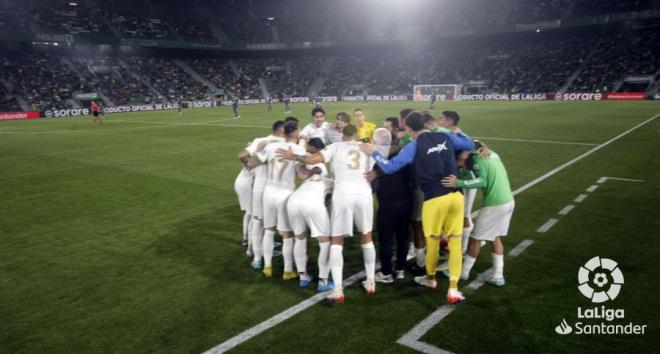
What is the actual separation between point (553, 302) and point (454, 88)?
55238 millimetres

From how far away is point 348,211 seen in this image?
5.17m

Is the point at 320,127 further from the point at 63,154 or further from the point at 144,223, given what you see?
the point at 63,154

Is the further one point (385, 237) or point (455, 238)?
point (385, 237)

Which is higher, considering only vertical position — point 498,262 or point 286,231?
point 286,231

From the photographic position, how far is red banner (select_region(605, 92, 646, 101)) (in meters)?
42.4

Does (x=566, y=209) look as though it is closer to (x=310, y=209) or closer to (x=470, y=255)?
(x=470, y=255)

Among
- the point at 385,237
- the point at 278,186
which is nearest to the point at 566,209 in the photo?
the point at 385,237

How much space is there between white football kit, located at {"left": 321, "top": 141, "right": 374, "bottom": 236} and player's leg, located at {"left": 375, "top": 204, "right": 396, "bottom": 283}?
0.84 feet

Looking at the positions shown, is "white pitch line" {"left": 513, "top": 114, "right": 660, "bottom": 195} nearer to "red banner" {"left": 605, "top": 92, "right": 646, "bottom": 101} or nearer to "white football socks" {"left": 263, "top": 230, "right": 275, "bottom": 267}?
"white football socks" {"left": 263, "top": 230, "right": 275, "bottom": 267}

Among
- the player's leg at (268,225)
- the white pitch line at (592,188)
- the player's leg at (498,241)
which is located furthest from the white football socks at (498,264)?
the white pitch line at (592,188)

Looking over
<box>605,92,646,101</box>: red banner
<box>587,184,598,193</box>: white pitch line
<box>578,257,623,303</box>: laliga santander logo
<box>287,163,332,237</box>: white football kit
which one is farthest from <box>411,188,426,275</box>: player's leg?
<box>605,92,646,101</box>: red banner

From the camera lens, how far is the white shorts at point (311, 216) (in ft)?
17.2

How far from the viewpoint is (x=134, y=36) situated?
2378 inches

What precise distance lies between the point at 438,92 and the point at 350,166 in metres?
56.7
